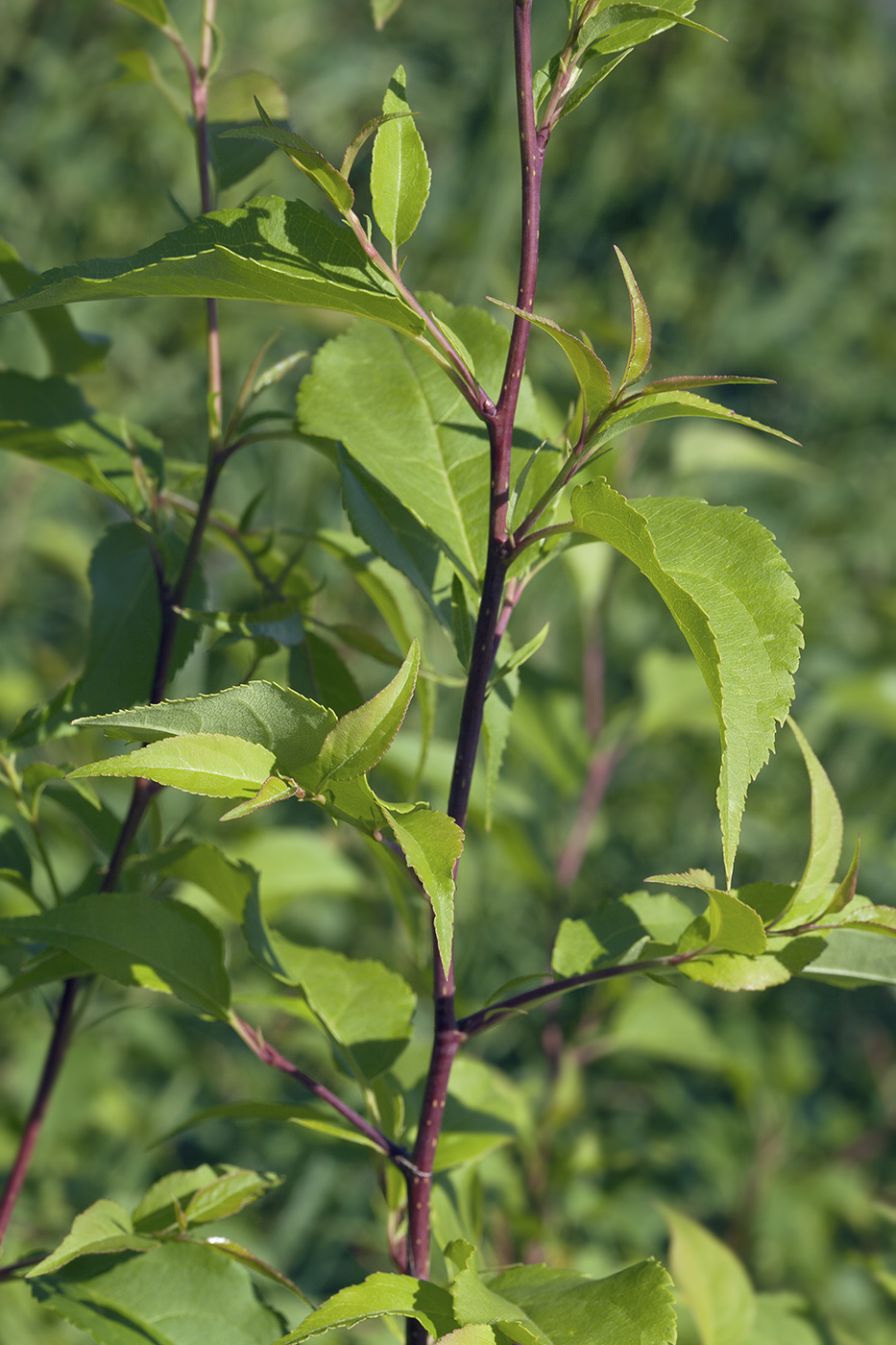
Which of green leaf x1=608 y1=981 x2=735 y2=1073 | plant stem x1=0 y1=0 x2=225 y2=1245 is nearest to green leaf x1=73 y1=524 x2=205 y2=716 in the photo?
plant stem x1=0 y1=0 x2=225 y2=1245

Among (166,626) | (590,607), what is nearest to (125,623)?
(166,626)

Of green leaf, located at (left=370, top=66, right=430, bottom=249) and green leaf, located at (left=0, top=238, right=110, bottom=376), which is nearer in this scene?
green leaf, located at (left=370, top=66, right=430, bottom=249)

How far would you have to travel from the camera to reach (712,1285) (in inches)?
18.5

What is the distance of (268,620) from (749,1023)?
3.52 ft

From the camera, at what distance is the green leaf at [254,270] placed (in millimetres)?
269

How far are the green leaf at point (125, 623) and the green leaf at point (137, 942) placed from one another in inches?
3.4

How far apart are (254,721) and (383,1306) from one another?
0.16m

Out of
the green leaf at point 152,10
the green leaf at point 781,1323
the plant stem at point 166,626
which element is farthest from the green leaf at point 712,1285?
the green leaf at point 152,10

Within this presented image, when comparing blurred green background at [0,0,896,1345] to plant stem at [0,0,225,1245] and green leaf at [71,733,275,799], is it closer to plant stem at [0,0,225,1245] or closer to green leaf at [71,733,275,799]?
plant stem at [0,0,225,1245]

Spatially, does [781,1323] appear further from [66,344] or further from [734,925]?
[66,344]

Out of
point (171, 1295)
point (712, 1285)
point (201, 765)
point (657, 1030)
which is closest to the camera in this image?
point (201, 765)

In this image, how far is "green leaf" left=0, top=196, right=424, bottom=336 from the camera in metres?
0.27

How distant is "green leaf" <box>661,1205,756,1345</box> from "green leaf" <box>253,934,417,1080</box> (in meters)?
0.19

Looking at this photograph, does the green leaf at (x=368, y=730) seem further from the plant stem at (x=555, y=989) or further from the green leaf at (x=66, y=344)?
the green leaf at (x=66, y=344)
